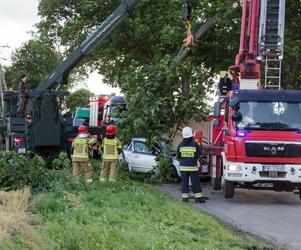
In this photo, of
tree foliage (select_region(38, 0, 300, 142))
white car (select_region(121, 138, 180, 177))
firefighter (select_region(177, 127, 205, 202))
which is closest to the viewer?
firefighter (select_region(177, 127, 205, 202))

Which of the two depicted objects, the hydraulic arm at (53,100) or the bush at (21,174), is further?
the hydraulic arm at (53,100)

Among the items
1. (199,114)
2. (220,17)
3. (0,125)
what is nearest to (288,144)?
(199,114)

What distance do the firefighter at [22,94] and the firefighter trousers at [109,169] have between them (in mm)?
5483

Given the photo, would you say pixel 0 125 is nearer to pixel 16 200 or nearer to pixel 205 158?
pixel 205 158

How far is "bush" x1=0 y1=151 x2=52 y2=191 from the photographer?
508 inches

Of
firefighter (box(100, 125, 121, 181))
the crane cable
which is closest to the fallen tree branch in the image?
the crane cable

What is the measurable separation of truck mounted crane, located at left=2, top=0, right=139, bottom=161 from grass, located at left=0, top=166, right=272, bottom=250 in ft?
22.2

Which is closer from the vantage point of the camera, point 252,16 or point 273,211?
point 273,211

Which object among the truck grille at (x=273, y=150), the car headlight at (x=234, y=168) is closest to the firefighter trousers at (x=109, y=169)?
the car headlight at (x=234, y=168)

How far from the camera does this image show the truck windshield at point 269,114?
1476 centimetres

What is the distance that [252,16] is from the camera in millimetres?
16875

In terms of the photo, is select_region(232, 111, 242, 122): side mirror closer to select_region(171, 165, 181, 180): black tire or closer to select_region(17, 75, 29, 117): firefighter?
select_region(171, 165, 181, 180): black tire

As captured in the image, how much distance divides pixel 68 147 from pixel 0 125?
2.77 m

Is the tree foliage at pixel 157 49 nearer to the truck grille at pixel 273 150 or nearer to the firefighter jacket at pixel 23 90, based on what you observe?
the firefighter jacket at pixel 23 90
